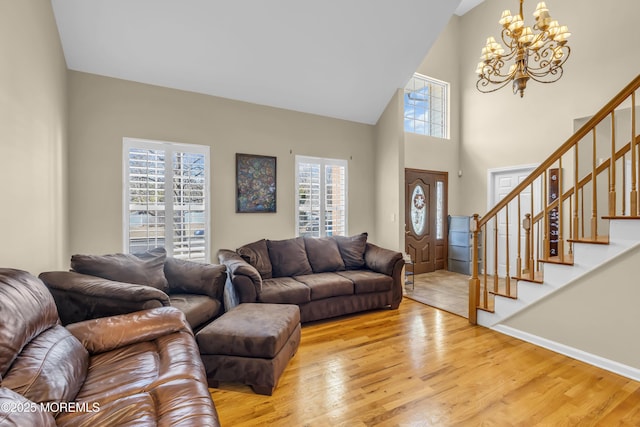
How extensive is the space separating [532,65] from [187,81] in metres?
5.52

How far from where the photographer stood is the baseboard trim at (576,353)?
7.53 feet

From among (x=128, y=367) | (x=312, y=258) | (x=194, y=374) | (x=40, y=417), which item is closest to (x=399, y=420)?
(x=194, y=374)

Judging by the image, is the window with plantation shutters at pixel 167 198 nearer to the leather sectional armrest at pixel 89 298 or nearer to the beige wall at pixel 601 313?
the leather sectional armrest at pixel 89 298

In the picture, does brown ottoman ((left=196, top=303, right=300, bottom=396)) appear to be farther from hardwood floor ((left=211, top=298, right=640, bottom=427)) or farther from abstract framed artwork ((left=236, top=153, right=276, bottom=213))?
abstract framed artwork ((left=236, top=153, right=276, bottom=213))

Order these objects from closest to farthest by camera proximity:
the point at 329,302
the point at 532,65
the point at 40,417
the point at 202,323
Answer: the point at 40,417
the point at 202,323
the point at 329,302
the point at 532,65

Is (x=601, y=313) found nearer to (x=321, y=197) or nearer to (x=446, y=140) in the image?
(x=321, y=197)

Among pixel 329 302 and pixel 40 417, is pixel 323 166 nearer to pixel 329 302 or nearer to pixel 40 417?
pixel 329 302

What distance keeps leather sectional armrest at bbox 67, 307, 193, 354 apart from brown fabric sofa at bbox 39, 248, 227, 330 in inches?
6.9

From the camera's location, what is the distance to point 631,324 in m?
2.30

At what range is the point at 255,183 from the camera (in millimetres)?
4043

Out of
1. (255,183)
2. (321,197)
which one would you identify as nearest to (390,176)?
(321,197)

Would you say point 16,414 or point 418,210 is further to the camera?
point 418,210

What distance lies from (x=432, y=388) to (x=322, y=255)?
2.15 m

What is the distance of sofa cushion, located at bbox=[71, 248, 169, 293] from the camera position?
2.43 metres
